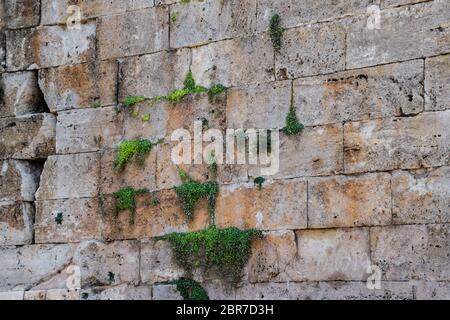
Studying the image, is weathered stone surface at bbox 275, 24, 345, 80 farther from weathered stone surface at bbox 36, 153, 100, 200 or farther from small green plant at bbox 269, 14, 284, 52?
weathered stone surface at bbox 36, 153, 100, 200

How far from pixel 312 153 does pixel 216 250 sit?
1.37m

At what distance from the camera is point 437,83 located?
30.3 ft

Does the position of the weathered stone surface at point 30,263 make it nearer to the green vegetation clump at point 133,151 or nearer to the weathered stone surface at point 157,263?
the weathered stone surface at point 157,263

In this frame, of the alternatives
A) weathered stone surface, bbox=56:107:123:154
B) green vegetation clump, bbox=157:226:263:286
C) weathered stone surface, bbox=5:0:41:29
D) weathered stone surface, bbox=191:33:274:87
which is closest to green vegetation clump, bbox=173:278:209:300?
green vegetation clump, bbox=157:226:263:286

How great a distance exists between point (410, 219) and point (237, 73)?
2389 mm

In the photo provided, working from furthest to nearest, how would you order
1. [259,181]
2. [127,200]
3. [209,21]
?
1. [127,200]
2. [209,21]
3. [259,181]

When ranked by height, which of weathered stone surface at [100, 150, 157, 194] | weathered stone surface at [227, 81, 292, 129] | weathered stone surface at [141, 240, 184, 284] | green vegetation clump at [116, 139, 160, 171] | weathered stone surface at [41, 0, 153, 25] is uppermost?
weathered stone surface at [41, 0, 153, 25]

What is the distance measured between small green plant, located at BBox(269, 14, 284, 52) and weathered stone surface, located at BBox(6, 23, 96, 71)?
2.23 m

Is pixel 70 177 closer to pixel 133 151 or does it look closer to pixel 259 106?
pixel 133 151

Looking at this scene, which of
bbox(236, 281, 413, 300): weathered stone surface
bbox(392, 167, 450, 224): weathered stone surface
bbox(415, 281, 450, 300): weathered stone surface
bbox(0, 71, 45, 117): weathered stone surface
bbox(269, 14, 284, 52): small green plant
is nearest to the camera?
bbox(415, 281, 450, 300): weathered stone surface

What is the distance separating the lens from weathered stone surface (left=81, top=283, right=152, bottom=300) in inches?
414

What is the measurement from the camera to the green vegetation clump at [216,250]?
1001cm

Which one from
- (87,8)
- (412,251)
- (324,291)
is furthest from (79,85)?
(412,251)
